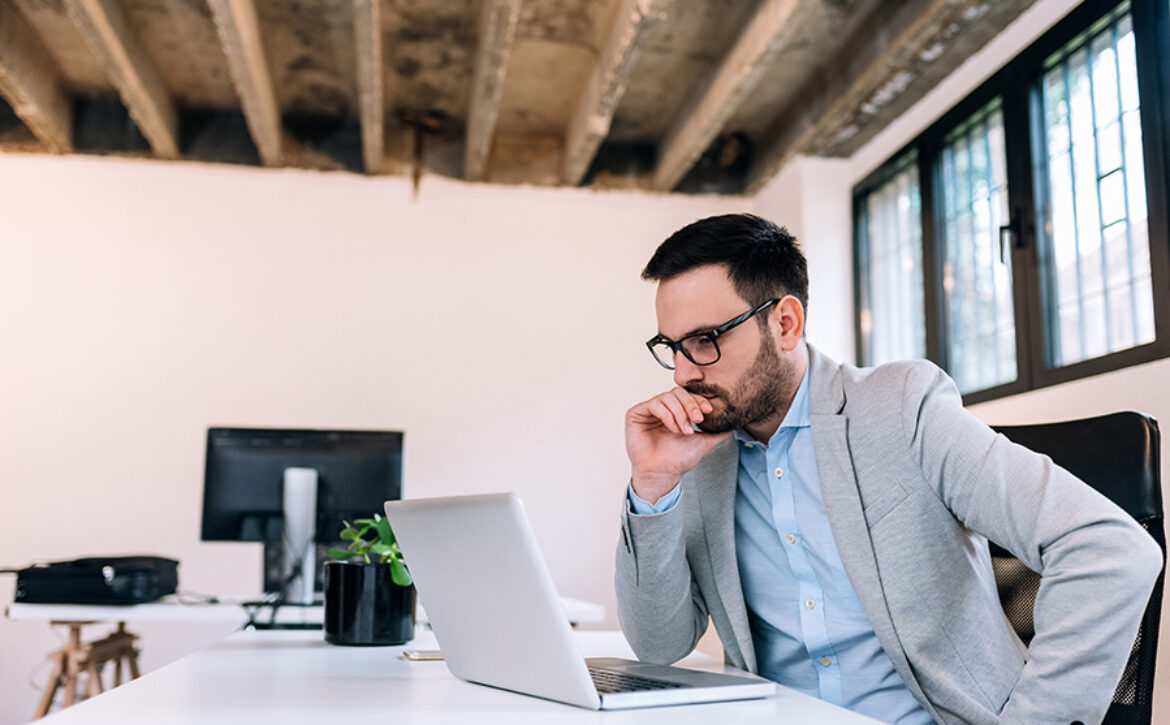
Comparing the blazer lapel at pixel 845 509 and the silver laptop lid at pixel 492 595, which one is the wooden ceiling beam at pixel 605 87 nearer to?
the blazer lapel at pixel 845 509

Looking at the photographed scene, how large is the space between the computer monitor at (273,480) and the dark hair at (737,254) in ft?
4.55

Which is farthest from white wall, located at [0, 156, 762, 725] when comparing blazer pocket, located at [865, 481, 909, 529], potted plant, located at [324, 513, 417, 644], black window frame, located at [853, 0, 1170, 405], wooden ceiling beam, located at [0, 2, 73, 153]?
blazer pocket, located at [865, 481, 909, 529]

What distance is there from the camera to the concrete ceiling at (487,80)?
359cm

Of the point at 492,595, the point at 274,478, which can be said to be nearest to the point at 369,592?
the point at 492,595

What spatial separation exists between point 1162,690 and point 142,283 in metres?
4.20

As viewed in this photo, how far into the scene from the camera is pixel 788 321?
1550mm

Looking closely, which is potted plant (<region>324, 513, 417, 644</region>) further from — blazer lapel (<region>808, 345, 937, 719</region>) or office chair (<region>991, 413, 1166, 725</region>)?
office chair (<region>991, 413, 1166, 725</region>)

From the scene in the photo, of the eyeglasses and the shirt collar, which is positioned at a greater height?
the eyeglasses

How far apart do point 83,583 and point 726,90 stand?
9.25ft

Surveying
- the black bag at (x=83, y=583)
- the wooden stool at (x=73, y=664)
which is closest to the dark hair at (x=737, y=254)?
the black bag at (x=83, y=583)

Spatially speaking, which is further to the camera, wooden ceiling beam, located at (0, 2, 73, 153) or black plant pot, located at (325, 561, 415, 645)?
wooden ceiling beam, located at (0, 2, 73, 153)

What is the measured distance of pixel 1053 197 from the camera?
3.23 metres

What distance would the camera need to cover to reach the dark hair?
1515mm

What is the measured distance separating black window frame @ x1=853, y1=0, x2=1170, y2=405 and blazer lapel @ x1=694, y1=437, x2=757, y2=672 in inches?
67.6
